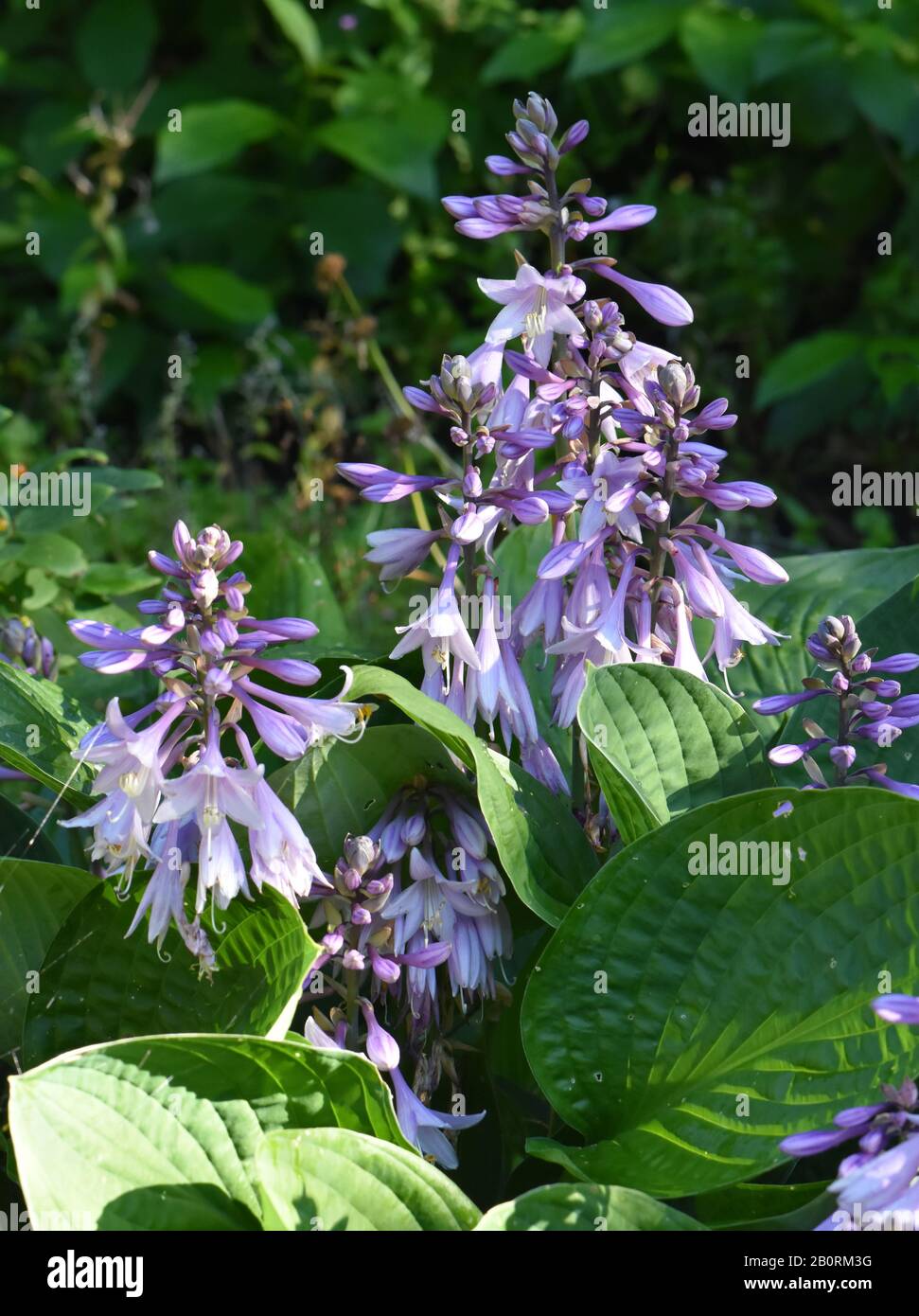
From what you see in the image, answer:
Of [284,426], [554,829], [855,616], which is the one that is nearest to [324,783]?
[554,829]

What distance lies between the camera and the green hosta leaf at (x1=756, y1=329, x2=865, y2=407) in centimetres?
Result: 404

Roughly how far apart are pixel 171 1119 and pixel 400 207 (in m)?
4.09

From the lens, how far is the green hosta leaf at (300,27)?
14.6 feet

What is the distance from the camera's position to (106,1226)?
3.71 feet

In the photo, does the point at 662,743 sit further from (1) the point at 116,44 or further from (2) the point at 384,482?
(1) the point at 116,44

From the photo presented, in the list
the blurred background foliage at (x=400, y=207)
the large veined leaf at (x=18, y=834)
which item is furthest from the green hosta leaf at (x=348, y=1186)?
the blurred background foliage at (x=400, y=207)

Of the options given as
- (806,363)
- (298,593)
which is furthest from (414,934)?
(806,363)

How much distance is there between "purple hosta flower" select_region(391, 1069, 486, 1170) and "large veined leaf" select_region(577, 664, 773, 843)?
1.03 feet

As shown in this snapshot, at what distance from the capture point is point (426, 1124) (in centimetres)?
136

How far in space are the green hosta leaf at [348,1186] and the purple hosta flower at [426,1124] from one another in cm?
18

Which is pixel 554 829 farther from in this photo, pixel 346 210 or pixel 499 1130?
pixel 346 210

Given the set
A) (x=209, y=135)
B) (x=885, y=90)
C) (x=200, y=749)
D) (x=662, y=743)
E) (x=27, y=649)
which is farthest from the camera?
(x=209, y=135)

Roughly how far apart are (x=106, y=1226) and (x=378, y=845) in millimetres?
412

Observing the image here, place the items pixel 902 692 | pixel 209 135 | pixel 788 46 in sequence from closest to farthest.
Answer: pixel 902 692
pixel 788 46
pixel 209 135
